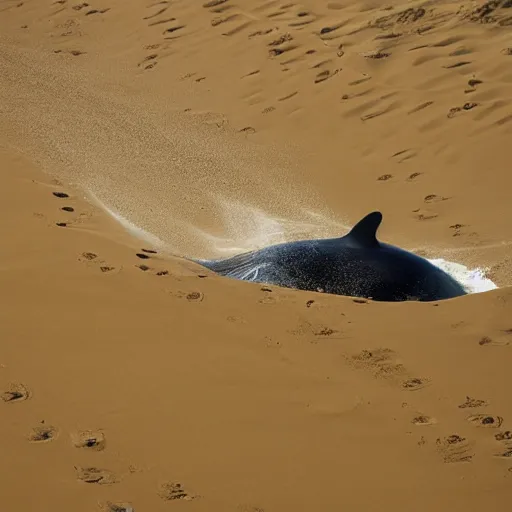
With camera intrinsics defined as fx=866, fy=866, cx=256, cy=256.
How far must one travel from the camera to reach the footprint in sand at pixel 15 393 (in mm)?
3477

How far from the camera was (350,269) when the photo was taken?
5832 millimetres

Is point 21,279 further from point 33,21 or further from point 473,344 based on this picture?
point 33,21

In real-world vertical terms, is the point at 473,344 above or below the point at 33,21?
below

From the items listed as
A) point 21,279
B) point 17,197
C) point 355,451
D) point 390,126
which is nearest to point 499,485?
point 355,451

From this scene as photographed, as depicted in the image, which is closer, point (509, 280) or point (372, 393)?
point (372, 393)

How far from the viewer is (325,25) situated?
11.8 m

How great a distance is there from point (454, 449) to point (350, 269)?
2.41 metres

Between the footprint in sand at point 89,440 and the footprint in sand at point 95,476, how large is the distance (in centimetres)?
11

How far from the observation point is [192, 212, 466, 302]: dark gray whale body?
571 centimetres

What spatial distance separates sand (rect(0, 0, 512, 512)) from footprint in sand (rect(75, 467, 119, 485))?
0.04 feet

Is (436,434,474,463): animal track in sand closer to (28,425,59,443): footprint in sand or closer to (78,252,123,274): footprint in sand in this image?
(28,425,59,443): footprint in sand

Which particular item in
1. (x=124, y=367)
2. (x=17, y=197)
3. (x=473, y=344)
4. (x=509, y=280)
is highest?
(x=17, y=197)

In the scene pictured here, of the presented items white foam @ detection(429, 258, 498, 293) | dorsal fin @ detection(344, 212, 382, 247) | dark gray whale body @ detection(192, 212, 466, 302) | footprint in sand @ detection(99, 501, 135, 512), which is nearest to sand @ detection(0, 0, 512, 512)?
footprint in sand @ detection(99, 501, 135, 512)

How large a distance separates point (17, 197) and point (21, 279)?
1.03 m
